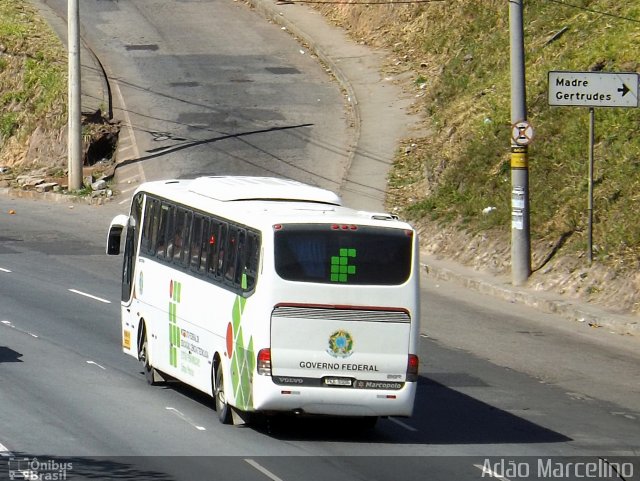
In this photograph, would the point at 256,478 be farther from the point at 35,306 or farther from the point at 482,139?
the point at 482,139

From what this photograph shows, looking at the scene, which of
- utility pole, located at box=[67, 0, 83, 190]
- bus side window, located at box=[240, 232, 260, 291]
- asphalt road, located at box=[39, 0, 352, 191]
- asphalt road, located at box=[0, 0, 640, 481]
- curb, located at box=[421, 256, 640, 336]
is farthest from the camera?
utility pole, located at box=[67, 0, 83, 190]

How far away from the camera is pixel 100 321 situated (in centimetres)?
2266

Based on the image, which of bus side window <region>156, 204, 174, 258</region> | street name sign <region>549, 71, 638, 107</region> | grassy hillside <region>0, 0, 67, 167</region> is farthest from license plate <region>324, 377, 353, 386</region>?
grassy hillside <region>0, 0, 67, 167</region>

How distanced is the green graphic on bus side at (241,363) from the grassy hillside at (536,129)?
34.2 ft

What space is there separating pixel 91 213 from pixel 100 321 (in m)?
11.4

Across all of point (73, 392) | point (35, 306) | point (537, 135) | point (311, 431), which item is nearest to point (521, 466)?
point (311, 431)

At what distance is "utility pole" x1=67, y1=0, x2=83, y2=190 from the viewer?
3566cm

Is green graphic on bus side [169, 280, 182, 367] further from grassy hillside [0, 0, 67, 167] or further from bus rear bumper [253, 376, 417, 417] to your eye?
grassy hillside [0, 0, 67, 167]

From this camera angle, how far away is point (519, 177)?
26.2 m

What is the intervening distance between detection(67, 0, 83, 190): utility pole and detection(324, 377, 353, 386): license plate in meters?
21.3

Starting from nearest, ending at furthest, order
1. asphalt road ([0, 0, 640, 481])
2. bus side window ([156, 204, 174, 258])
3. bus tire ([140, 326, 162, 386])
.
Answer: asphalt road ([0, 0, 640, 481]), bus side window ([156, 204, 174, 258]), bus tire ([140, 326, 162, 386])

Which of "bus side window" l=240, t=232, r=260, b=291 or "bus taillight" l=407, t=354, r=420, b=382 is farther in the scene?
"bus side window" l=240, t=232, r=260, b=291

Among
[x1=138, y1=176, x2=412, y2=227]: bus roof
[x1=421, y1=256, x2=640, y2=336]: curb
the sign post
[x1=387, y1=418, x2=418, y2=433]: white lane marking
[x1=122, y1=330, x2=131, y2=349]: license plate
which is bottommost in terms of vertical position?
[x1=421, y1=256, x2=640, y2=336]: curb

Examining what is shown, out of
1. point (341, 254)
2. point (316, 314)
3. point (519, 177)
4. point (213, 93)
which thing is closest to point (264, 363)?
point (316, 314)
